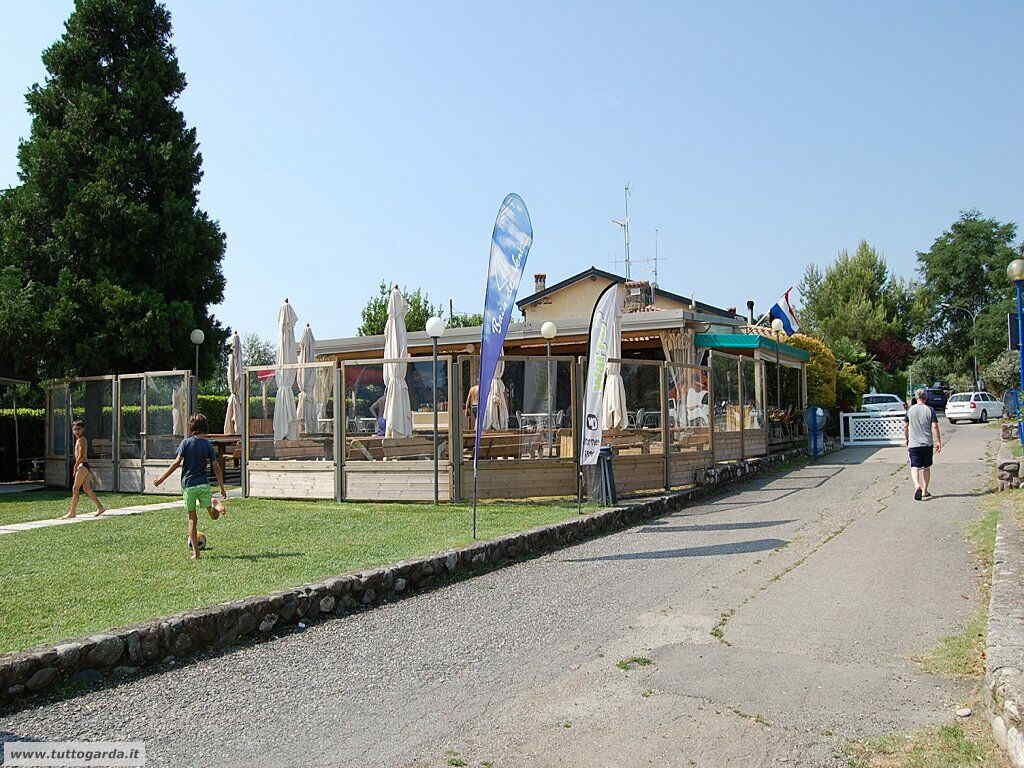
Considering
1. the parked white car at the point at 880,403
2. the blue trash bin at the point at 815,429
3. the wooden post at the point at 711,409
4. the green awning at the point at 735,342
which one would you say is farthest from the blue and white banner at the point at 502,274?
the parked white car at the point at 880,403

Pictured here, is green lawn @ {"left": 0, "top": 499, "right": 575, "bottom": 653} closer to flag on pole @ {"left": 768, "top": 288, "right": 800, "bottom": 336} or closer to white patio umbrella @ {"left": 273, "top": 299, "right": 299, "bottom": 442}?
white patio umbrella @ {"left": 273, "top": 299, "right": 299, "bottom": 442}

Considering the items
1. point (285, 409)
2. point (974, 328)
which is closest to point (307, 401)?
point (285, 409)

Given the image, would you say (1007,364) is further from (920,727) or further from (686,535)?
(920,727)

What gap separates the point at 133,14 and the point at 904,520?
20355mm

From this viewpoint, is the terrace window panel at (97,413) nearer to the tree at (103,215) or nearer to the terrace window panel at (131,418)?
the terrace window panel at (131,418)

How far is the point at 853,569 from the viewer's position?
8188 mm

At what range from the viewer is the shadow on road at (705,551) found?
925cm

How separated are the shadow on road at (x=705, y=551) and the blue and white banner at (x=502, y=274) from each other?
2031 mm

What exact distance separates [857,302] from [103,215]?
46.7m

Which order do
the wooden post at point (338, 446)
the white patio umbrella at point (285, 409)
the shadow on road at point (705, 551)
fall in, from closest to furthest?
1. the shadow on road at point (705, 551)
2. the wooden post at point (338, 446)
3. the white patio umbrella at point (285, 409)

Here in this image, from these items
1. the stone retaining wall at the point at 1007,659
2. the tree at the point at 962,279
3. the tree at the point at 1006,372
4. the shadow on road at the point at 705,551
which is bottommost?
the shadow on road at the point at 705,551

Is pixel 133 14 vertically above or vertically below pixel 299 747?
above

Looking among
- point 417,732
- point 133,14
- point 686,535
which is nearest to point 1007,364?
point 686,535

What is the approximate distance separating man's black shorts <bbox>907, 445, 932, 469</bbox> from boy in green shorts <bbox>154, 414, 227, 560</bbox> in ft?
33.5
